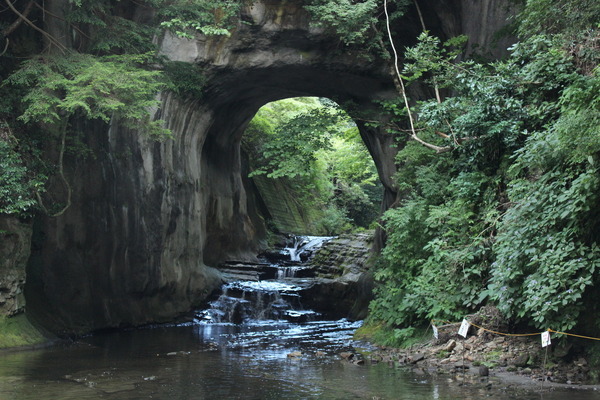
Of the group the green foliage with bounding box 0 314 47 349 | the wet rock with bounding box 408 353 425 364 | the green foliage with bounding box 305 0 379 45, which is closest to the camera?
the wet rock with bounding box 408 353 425 364

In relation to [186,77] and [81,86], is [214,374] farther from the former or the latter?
[186,77]

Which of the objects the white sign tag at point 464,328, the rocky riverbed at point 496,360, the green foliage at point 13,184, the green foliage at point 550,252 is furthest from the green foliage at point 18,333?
the green foliage at point 550,252

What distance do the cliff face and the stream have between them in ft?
3.62

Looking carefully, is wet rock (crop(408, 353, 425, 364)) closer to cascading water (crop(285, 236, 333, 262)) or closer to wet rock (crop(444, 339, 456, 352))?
wet rock (crop(444, 339, 456, 352))

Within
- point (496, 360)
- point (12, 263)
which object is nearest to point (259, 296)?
point (12, 263)

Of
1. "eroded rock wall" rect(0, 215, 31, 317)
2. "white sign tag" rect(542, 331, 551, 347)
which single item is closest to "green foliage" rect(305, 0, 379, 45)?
"eroded rock wall" rect(0, 215, 31, 317)

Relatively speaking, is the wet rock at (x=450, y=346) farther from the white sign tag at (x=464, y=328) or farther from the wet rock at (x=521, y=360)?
the wet rock at (x=521, y=360)

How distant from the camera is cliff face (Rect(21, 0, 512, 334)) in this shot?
45.2ft

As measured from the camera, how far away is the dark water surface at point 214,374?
7145 millimetres

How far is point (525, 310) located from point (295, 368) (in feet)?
11.6

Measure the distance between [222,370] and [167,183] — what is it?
27.1ft

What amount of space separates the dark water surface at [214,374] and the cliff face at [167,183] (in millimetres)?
1592

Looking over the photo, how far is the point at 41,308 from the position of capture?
43.3 ft

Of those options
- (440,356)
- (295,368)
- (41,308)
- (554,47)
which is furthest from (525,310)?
(41,308)
